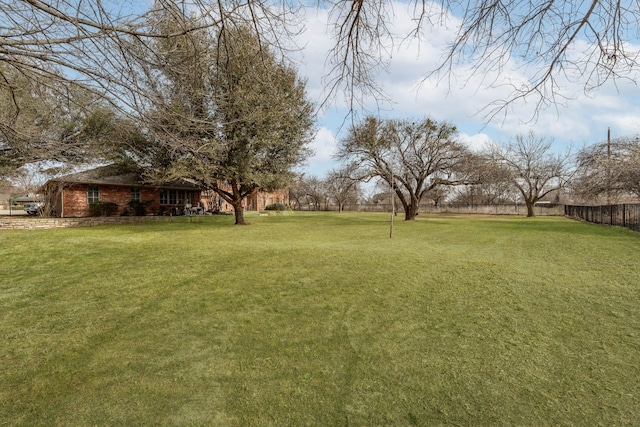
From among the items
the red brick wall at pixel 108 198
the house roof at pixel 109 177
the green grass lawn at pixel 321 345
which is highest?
the house roof at pixel 109 177

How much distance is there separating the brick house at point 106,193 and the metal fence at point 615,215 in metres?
24.2

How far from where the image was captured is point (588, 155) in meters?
18.0

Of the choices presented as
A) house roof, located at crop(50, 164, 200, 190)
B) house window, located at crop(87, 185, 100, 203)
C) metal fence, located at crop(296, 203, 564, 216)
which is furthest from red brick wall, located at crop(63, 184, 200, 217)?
metal fence, located at crop(296, 203, 564, 216)

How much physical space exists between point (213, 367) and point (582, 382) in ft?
10.1

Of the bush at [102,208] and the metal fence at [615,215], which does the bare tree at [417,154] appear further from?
the bush at [102,208]

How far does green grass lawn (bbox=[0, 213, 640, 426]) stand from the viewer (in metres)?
2.28

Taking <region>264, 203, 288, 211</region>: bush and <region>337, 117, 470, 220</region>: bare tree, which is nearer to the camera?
<region>337, 117, 470, 220</region>: bare tree

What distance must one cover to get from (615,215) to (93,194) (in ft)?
99.5

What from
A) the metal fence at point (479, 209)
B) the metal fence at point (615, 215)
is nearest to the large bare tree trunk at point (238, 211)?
the metal fence at point (615, 215)

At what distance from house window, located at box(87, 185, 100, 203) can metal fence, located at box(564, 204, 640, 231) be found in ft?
94.2

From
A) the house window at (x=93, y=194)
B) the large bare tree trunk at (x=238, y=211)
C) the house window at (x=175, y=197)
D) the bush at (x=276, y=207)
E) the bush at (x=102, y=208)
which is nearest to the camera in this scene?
the large bare tree trunk at (x=238, y=211)

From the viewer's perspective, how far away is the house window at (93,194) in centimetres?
1953

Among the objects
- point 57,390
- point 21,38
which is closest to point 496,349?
point 57,390

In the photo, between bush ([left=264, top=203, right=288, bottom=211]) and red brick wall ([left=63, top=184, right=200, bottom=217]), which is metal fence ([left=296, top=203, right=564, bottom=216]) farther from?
red brick wall ([left=63, top=184, right=200, bottom=217])
